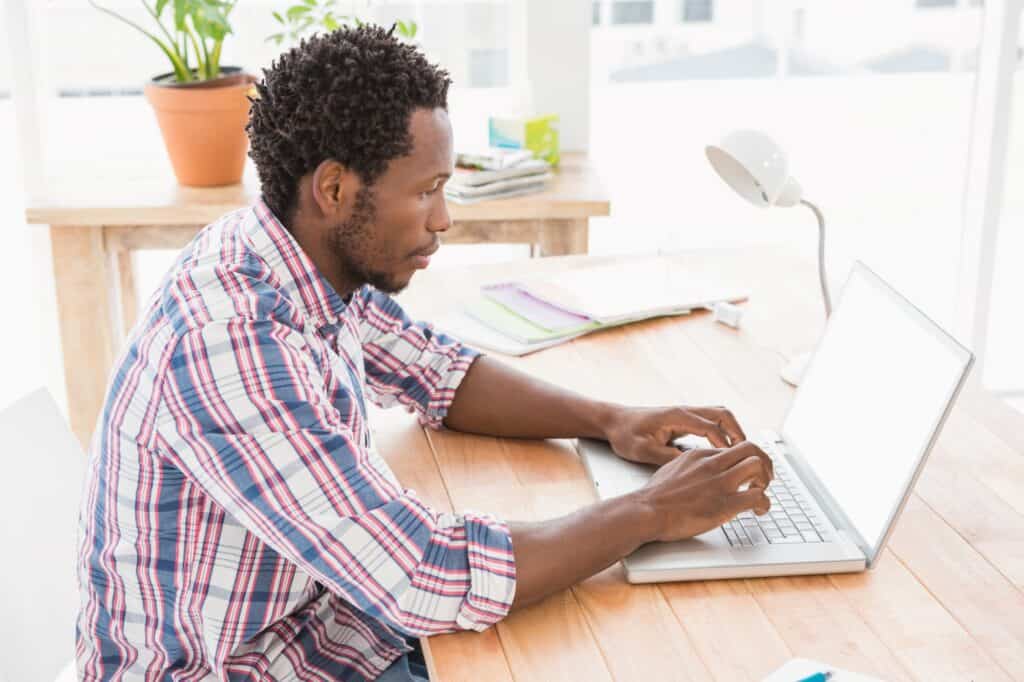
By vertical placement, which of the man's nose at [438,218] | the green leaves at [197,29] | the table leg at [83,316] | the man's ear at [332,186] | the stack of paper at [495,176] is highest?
the green leaves at [197,29]

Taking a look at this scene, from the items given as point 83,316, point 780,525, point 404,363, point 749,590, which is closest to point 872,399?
point 780,525

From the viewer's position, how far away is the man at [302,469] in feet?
3.44

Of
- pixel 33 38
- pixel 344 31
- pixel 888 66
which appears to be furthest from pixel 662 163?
pixel 344 31

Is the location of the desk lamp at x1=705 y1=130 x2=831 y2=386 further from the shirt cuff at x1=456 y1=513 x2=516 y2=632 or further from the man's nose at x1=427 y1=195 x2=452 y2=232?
the shirt cuff at x1=456 y1=513 x2=516 y2=632

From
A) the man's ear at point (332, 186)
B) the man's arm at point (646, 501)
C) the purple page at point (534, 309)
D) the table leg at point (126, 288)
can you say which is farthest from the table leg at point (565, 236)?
the man's ear at point (332, 186)

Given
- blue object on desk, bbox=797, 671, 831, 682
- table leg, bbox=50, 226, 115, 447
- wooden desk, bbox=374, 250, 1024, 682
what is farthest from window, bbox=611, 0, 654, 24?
blue object on desk, bbox=797, 671, 831, 682

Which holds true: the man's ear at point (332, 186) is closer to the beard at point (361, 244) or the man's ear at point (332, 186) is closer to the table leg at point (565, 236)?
the beard at point (361, 244)

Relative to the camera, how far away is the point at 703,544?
3.89 ft

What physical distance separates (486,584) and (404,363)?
531mm

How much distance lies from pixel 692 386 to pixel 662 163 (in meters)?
1.63

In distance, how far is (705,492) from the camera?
3.87 ft

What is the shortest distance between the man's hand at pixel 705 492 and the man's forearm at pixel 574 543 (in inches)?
0.7

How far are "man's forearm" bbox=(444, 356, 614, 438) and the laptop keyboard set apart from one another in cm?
26

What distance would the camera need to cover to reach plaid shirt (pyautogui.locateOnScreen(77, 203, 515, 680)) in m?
1.04
